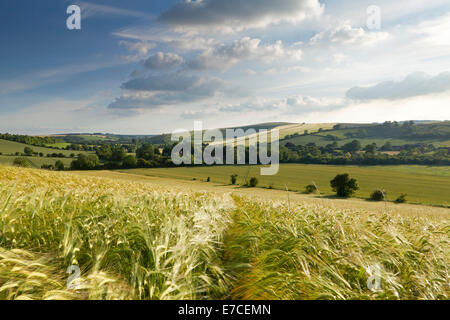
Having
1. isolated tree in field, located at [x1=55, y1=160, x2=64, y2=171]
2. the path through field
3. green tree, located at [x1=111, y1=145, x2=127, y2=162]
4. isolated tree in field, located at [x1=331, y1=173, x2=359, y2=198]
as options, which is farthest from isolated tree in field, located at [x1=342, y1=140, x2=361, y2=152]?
isolated tree in field, located at [x1=55, y1=160, x2=64, y2=171]

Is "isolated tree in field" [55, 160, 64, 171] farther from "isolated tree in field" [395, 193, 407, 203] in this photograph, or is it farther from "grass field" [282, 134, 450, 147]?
"grass field" [282, 134, 450, 147]

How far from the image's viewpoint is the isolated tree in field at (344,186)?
232 ft

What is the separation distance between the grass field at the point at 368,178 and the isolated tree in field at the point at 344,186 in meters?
2.31

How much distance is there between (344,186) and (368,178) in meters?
24.9

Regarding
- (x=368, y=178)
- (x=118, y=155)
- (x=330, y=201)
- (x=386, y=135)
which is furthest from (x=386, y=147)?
(x=330, y=201)

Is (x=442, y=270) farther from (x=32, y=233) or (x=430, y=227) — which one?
(x=32, y=233)

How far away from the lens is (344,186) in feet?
235

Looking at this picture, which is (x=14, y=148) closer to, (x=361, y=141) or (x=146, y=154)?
(x=146, y=154)

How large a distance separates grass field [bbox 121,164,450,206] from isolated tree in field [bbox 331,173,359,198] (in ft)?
7.58

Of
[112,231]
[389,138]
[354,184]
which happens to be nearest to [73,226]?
[112,231]

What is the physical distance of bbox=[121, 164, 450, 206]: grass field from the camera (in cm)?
6973

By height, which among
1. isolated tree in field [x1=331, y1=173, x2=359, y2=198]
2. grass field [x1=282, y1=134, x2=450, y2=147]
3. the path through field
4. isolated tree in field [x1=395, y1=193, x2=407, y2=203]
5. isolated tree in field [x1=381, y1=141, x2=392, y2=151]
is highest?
grass field [x1=282, y1=134, x2=450, y2=147]
